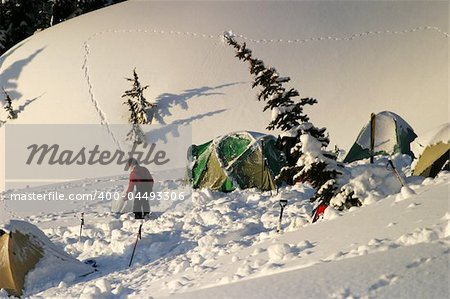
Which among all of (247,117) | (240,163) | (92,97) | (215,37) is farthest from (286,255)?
(215,37)

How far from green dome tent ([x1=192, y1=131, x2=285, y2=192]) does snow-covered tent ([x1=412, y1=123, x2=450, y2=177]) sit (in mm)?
4185

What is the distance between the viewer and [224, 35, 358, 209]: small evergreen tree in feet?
21.4

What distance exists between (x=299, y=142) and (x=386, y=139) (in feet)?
24.5

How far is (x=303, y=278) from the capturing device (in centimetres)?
417

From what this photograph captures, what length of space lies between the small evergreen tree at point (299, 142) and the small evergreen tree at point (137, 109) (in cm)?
1407

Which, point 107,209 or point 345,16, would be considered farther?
point 345,16

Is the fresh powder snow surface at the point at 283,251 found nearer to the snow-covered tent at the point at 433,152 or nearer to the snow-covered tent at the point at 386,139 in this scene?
the snow-covered tent at the point at 433,152

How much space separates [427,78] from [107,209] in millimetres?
13830

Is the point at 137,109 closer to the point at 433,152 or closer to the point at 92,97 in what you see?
the point at 92,97

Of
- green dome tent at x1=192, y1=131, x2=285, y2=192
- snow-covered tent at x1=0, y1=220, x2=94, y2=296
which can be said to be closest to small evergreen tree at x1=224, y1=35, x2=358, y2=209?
snow-covered tent at x1=0, y1=220, x2=94, y2=296

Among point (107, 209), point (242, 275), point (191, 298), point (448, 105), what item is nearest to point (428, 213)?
point (242, 275)

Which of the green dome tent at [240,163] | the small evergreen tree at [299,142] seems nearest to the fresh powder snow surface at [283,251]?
the small evergreen tree at [299,142]

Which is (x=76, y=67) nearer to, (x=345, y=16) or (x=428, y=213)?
(x=345, y=16)

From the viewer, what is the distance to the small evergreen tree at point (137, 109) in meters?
20.6
